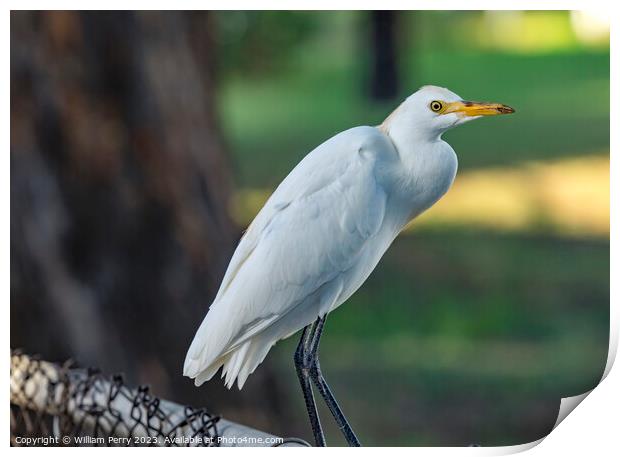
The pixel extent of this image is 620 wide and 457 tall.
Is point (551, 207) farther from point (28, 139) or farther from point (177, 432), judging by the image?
point (28, 139)

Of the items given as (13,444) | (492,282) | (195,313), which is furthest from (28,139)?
(492,282)

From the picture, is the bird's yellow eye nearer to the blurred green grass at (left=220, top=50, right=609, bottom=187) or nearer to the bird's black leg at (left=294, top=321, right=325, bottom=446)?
the bird's black leg at (left=294, top=321, right=325, bottom=446)

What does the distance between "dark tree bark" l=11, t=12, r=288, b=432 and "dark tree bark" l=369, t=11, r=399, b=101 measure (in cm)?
49

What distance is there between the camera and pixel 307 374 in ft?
5.66

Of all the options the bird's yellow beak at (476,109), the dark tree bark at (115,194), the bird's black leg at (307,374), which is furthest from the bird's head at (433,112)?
the dark tree bark at (115,194)

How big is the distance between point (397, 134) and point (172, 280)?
42.4 inches

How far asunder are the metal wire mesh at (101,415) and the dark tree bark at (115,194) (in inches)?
16.2

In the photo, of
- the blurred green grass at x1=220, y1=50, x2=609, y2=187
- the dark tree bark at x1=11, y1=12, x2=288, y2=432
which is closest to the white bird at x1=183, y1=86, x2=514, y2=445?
the blurred green grass at x1=220, y1=50, x2=609, y2=187

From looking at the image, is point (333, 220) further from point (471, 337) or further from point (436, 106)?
point (471, 337)

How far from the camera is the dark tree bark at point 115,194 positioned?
2438 millimetres

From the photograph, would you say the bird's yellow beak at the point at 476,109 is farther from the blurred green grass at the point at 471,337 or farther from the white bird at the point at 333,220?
the blurred green grass at the point at 471,337

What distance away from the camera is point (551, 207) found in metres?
2.31

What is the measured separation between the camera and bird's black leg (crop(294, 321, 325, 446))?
171cm

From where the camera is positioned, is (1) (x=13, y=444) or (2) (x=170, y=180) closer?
(1) (x=13, y=444)
